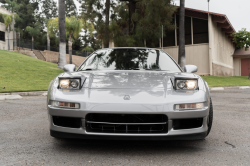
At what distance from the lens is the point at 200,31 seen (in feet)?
65.0

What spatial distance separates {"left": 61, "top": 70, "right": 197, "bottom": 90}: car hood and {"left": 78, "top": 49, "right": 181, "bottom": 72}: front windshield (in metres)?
0.37

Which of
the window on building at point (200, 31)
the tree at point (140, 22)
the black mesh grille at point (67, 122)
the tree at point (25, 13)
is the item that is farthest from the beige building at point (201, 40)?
the tree at point (25, 13)

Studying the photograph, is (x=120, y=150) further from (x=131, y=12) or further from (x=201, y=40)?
(x=201, y=40)

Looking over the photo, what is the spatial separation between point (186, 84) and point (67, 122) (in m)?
1.39

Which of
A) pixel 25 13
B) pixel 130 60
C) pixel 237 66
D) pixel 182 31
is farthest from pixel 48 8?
pixel 130 60

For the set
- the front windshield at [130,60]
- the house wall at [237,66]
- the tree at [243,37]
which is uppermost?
the tree at [243,37]

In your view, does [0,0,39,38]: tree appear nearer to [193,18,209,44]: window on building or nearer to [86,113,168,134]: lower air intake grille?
[193,18,209,44]: window on building

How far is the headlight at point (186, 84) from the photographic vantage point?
2.86 meters

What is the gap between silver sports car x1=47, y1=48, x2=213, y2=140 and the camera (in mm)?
2570

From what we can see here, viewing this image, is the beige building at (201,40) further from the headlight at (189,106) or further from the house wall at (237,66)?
the headlight at (189,106)

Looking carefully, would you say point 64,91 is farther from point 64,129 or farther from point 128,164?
point 128,164

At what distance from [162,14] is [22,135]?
44.1 ft

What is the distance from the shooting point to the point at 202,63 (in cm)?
1950

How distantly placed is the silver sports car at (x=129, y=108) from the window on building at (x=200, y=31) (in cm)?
1783
